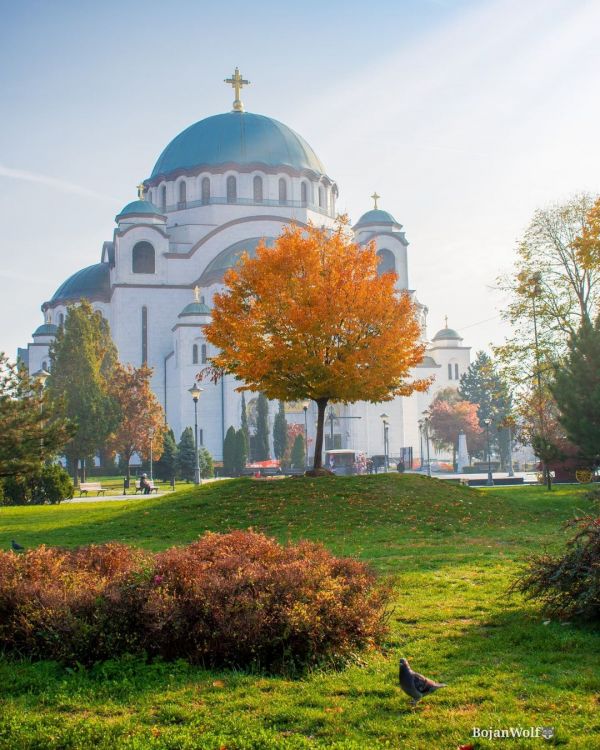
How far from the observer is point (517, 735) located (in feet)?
14.8

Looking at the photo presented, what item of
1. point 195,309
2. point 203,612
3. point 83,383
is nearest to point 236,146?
point 195,309

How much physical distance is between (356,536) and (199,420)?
43.1 m

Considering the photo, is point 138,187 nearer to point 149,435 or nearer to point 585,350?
point 149,435

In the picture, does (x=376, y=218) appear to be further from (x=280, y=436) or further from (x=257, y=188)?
(x=280, y=436)

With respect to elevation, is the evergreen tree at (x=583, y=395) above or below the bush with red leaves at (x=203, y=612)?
above

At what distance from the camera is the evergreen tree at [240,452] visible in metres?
51.0

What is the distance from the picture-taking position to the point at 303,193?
207 feet

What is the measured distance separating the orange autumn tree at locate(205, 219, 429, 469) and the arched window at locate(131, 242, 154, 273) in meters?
41.4

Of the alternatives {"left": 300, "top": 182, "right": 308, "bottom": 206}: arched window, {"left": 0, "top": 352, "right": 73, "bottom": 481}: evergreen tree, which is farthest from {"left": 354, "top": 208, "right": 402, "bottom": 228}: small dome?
{"left": 0, "top": 352, "right": 73, "bottom": 481}: evergreen tree

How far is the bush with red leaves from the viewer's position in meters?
5.97

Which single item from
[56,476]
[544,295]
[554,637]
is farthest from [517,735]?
[544,295]

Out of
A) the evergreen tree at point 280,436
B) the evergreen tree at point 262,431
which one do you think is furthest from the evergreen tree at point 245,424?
the evergreen tree at point 280,436

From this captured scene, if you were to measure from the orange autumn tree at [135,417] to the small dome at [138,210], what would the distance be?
16.3 m

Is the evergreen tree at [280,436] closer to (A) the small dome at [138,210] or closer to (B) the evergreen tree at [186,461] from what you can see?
(B) the evergreen tree at [186,461]
